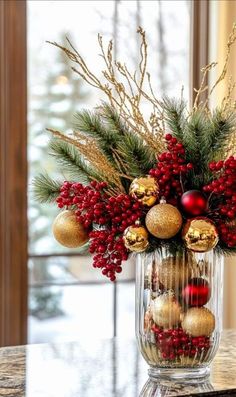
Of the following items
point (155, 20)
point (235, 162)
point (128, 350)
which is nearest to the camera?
point (235, 162)

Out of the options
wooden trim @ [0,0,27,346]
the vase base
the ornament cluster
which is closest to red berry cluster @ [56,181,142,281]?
the ornament cluster

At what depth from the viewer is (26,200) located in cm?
237

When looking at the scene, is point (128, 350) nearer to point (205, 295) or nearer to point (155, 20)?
point (205, 295)

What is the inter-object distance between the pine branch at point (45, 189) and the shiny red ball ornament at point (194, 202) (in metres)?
0.28

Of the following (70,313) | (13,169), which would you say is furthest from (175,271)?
(70,313)

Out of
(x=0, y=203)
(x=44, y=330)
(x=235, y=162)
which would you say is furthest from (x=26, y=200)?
(x=235, y=162)

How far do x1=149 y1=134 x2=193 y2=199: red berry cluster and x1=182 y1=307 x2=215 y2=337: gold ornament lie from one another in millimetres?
220

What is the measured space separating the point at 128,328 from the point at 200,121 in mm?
1457

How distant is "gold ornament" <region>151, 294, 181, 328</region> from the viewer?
1219 millimetres

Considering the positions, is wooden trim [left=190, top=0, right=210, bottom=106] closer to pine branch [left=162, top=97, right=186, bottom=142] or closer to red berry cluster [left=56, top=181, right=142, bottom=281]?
pine branch [left=162, top=97, right=186, bottom=142]

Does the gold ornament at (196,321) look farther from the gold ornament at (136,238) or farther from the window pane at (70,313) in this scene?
the window pane at (70,313)

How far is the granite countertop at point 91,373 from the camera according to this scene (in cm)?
119

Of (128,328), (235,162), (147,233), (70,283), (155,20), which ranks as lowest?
(128,328)

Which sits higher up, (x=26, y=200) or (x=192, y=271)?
(x=26, y=200)
